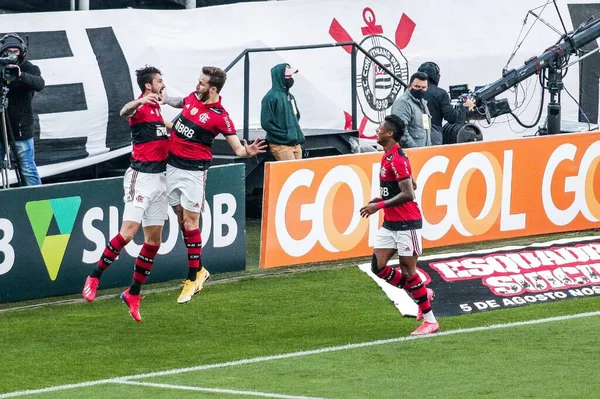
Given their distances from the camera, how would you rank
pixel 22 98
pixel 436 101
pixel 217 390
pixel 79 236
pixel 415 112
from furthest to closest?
pixel 436 101 < pixel 415 112 < pixel 22 98 < pixel 79 236 < pixel 217 390

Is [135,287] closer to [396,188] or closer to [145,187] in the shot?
[145,187]

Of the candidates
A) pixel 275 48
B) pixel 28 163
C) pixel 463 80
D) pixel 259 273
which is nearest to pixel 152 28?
pixel 275 48

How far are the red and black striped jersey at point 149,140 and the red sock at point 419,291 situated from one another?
2.57 m

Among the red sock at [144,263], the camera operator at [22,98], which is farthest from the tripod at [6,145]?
the red sock at [144,263]

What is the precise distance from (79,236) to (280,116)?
12.4ft

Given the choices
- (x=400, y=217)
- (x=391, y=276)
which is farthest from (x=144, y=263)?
(x=400, y=217)

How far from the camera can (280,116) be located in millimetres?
16125

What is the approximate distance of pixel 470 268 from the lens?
1340cm

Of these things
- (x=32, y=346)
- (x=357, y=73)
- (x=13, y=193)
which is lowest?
(x=32, y=346)

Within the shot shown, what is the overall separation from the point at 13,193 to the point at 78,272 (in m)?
1.08

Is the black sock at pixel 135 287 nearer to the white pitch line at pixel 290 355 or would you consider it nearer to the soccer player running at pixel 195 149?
the soccer player running at pixel 195 149

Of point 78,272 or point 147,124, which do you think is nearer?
point 147,124

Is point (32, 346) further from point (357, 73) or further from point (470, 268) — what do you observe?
point (357, 73)

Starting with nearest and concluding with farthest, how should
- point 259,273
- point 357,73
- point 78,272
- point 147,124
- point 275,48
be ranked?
1. point 147,124
2. point 78,272
3. point 259,273
4. point 275,48
5. point 357,73
